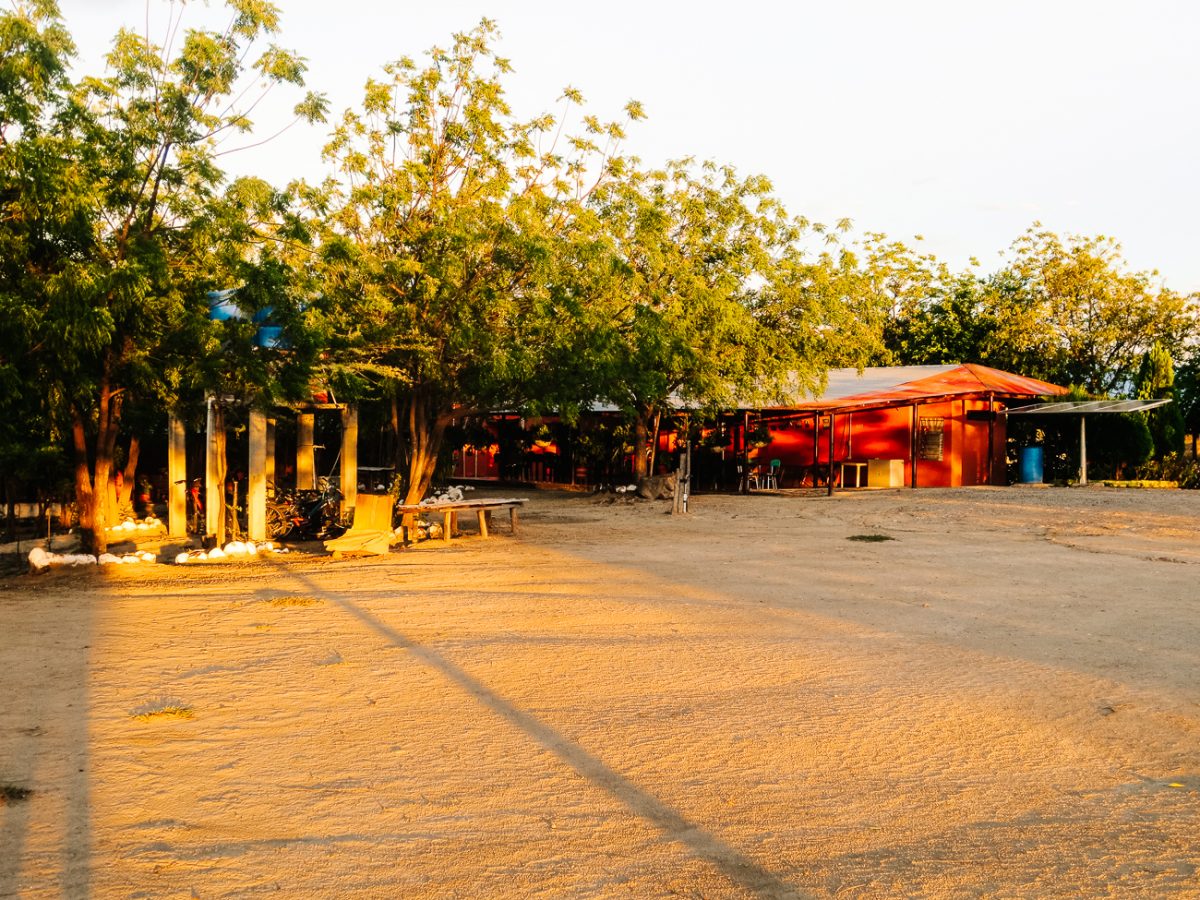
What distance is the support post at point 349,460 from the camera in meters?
15.2

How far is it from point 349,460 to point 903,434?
14973mm

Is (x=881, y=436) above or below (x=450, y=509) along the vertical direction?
above

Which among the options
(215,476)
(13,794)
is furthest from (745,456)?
(13,794)

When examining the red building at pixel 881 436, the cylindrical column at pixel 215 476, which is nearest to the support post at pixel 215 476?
the cylindrical column at pixel 215 476

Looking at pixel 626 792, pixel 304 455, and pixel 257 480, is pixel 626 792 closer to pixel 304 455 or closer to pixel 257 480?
pixel 257 480

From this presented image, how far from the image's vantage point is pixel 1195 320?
32.7 m

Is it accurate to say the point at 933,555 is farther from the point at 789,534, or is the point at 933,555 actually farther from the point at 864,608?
the point at 864,608

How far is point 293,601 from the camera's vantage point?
367 inches

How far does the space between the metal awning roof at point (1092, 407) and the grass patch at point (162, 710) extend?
21.4 meters

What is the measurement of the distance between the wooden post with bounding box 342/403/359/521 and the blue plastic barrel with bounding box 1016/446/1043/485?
16.9 metres

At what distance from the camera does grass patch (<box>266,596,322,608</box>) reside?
30.1ft

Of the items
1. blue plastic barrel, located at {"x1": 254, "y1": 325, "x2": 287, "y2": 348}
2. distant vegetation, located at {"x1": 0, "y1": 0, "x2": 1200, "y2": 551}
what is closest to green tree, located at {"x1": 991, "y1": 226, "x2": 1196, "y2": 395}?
distant vegetation, located at {"x1": 0, "y1": 0, "x2": 1200, "y2": 551}

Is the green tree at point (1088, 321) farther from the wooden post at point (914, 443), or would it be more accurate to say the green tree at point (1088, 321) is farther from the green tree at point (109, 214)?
the green tree at point (109, 214)

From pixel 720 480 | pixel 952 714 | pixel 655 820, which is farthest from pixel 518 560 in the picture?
pixel 720 480
